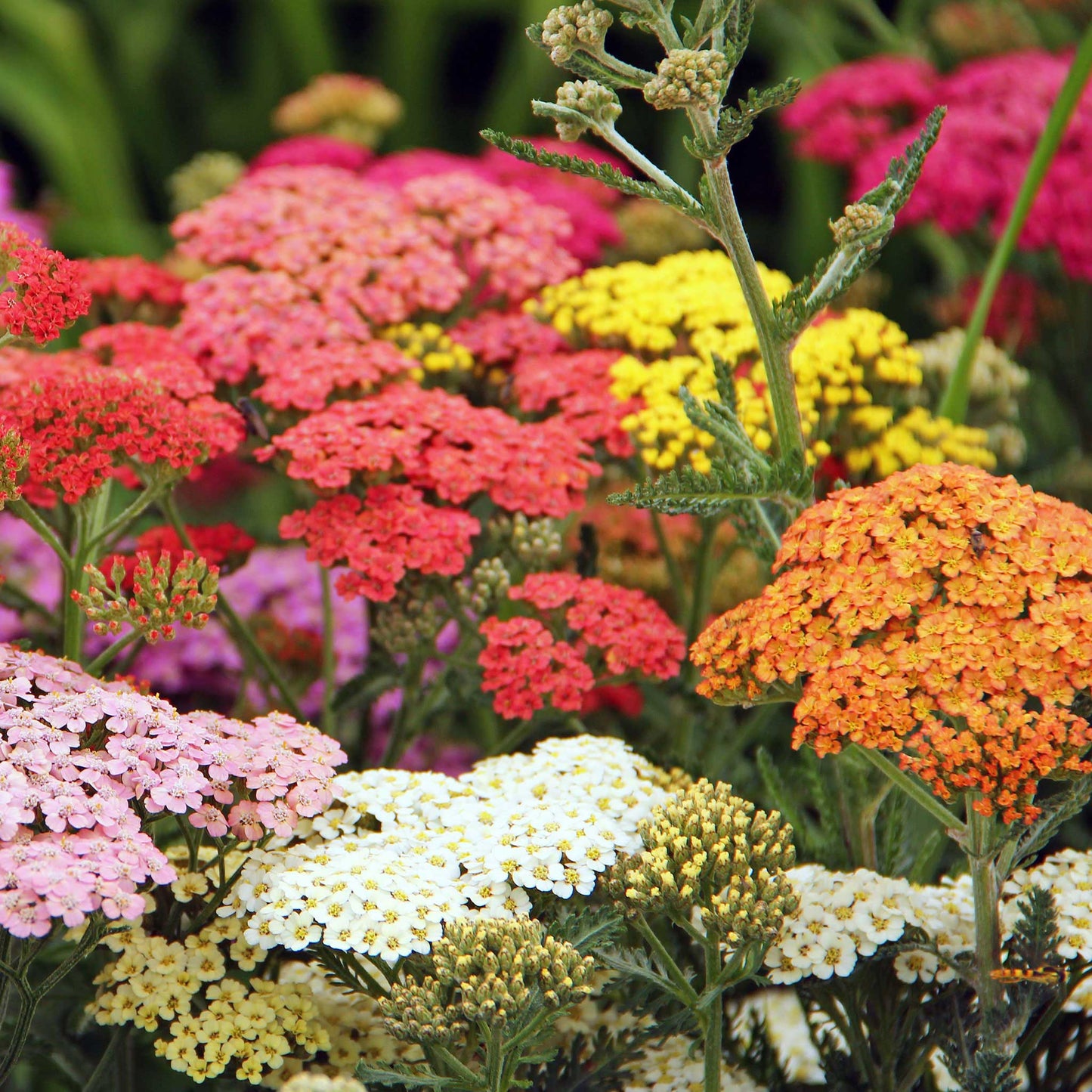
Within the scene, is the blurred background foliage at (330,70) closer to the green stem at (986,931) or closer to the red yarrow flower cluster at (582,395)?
the red yarrow flower cluster at (582,395)

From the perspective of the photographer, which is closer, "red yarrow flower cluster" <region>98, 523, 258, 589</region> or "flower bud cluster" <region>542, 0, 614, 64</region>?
"flower bud cluster" <region>542, 0, 614, 64</region>

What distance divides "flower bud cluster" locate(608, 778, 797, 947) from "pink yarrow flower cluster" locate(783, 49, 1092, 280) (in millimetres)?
1207

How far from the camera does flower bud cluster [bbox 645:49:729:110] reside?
121 centimetres

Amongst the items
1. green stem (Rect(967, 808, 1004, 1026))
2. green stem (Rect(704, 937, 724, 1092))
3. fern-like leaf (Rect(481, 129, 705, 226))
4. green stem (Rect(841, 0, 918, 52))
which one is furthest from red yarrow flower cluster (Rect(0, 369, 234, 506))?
green stem (Rect(841, 0, 918, 52))

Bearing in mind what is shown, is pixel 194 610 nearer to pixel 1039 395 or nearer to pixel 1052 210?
pixel 1052 210

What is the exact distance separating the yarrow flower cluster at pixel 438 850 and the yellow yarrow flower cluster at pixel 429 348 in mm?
569

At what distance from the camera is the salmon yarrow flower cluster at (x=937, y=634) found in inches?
45.6

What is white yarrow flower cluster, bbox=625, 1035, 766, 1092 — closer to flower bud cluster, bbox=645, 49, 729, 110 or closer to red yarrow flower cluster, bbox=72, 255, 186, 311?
flower bud cluster, bbox=645, 49, 729, 110

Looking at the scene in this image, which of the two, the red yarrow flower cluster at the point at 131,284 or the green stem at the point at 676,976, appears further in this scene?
the red yarrow flower cluster at the point at 131,284

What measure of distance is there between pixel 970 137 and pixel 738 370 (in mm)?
715

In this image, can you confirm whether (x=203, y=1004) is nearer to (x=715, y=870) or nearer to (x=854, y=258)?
(x=715, y=870)

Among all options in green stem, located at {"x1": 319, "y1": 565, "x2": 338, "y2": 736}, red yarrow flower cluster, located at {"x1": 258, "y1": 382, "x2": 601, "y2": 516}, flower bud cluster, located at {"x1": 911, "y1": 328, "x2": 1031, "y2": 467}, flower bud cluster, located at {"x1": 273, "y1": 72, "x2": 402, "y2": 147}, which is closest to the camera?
red yarrow flower cluster, located at {"x1": 258, "y1": 382, "x2": 601, "y2": 516}

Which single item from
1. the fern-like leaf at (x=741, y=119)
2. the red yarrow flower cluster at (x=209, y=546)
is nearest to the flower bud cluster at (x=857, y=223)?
the fern-like leaf at (x=741, y=119)

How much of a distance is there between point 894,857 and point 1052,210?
108 centimetres
